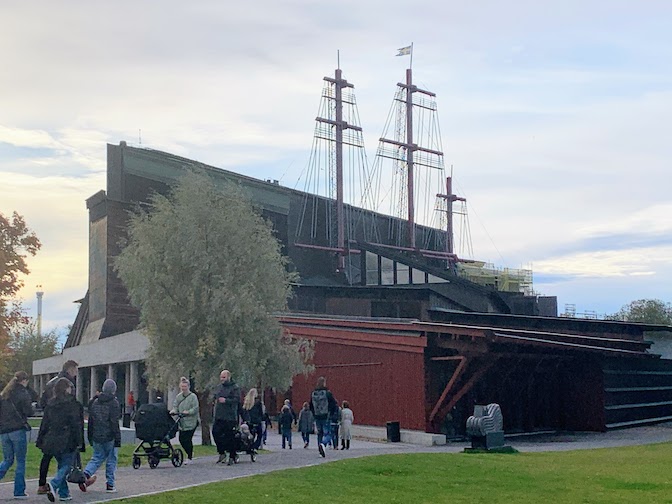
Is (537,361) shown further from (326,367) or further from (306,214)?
(306,214)

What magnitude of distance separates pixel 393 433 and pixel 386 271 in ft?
102

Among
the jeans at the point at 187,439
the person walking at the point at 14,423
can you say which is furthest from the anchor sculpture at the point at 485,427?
the person walking at the point at 14,423

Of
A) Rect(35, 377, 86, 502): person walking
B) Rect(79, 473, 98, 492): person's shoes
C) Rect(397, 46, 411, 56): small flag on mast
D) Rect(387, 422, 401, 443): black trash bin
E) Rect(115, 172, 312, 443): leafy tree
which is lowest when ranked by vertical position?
Rect(387, 422, 401, 443): black trash bin

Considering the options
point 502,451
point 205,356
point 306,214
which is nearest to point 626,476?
point 502,451

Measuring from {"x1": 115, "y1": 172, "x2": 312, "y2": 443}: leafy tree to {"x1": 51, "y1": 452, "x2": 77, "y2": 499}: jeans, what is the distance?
38.3 feet

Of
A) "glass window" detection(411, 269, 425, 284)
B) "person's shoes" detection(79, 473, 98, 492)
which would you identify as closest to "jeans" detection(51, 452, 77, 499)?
"person's shoes" detection(79, 473, 98, 492)

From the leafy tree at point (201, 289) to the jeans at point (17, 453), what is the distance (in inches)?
432

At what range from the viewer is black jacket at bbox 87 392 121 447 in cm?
1341

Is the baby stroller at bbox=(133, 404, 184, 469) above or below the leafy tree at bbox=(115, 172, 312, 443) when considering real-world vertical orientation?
below

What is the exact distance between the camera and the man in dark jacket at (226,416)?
17.0m

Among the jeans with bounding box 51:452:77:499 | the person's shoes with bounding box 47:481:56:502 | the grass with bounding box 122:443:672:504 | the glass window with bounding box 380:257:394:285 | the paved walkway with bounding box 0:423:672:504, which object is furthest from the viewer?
the glass window with bounding box 380:257:394:285

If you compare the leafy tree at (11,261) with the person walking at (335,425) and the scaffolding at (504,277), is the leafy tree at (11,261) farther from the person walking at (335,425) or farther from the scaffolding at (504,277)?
the scaffolding at (504,277)

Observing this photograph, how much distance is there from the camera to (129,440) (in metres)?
24.0

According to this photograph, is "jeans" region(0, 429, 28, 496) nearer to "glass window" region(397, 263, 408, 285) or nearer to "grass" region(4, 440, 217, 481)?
"grass" region(4, 440, 217, 481)
